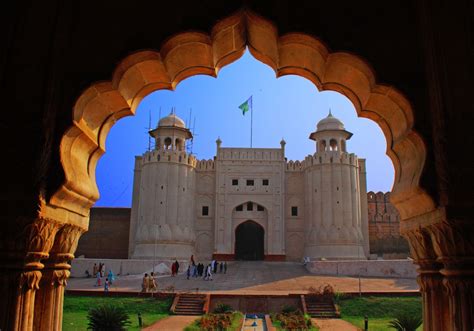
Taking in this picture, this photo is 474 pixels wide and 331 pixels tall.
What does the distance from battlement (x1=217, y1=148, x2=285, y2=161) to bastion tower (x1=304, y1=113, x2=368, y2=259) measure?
8.01 feet

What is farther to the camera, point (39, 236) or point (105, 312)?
point (105, 312)

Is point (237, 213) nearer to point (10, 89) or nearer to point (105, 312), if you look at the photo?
point (105, 312)

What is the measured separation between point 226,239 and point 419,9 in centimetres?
3120

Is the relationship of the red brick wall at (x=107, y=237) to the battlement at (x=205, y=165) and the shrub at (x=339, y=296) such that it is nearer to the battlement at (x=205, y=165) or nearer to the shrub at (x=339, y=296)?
the battlement at (x=205, y=165)

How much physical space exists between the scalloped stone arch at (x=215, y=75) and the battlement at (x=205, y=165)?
3163 cm

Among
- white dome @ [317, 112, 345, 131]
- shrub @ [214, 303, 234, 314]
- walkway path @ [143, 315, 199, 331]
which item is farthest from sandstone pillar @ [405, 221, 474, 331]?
white dome @ [317, 112, 345, 131]

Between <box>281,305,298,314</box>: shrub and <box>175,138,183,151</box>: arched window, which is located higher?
<box>175,138,183,151</box>: arched window

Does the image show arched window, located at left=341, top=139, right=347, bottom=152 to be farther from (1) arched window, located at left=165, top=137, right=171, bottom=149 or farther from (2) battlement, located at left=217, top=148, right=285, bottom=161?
(1) arched window, located at left=165, top=137, right=171, bottom=149

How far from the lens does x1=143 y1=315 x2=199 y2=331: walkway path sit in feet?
46.4

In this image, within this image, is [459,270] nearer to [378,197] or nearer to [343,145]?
[343,145]

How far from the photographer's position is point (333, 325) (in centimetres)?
1507

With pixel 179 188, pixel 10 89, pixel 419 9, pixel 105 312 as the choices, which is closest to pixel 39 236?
pixel 10 89

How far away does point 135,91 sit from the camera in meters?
4.06

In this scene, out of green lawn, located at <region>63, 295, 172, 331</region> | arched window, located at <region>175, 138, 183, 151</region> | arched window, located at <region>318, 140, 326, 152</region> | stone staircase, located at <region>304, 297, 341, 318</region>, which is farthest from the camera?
arched window, located at <region>318, 140, 326, 152</region>
